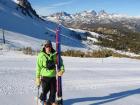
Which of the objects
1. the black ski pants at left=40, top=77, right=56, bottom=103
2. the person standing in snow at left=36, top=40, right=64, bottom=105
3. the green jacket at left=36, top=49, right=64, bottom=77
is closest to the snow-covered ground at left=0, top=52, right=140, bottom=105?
the black ski pants at left=40, top=77, right=56, bottom=103

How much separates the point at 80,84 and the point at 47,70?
406 cm

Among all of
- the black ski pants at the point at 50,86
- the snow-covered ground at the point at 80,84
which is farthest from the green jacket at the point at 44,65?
the snow-covered ground at the point at 80,84

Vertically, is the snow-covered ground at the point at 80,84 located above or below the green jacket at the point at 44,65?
below

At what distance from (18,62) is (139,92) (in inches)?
253

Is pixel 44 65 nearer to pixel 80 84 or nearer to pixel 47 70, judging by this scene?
pixel 47 70

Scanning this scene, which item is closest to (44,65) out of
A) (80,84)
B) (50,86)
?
(50,86)

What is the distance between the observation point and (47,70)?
9.45 meters

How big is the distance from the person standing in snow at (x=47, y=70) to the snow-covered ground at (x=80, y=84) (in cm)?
82

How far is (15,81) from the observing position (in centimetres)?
1264

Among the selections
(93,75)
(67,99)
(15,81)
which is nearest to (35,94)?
(67,99)

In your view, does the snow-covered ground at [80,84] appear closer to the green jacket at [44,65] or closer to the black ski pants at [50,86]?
the black ski pants at [50,86]

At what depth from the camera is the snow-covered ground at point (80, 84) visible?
35.6ft

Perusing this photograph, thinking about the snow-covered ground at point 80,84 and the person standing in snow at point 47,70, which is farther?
the snow-covered ground at point 80,84

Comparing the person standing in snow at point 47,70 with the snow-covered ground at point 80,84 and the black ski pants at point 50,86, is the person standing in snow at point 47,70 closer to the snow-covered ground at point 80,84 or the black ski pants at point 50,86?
the black ski pants at point 50,86
